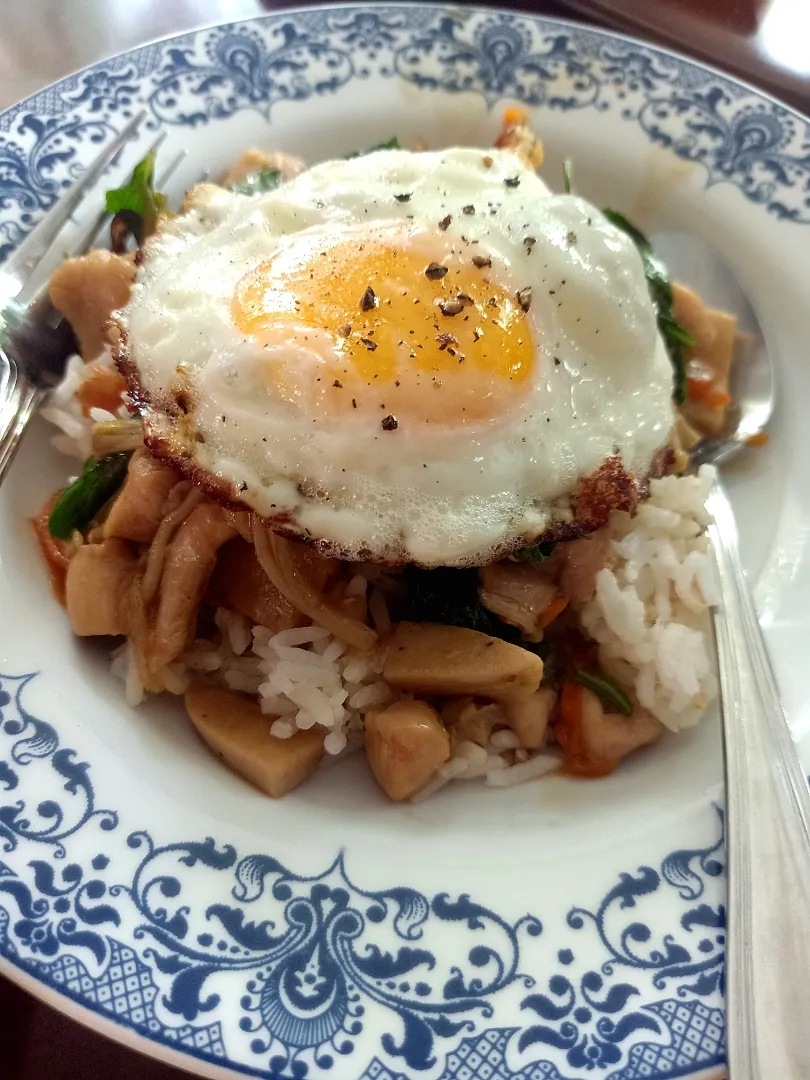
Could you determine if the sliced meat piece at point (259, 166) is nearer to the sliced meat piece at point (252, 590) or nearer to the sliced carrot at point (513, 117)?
the sliced carrot at point (513, 117)

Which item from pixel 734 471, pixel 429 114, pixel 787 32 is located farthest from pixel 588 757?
pixel 787 32

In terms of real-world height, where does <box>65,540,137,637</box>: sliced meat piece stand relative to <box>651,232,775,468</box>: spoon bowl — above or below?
below

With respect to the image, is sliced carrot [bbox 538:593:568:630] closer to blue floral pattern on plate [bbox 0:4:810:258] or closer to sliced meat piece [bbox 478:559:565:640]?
sliced meat piece [bbox 478:559:565:640]

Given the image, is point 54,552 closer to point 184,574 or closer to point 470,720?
point 184,574

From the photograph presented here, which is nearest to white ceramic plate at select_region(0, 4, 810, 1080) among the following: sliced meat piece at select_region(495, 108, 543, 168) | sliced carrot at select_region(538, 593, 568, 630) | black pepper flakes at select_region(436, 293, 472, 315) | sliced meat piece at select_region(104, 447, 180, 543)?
sliced meat piece at select_region(104, 447, 180, 543)

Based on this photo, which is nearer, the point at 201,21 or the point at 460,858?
the point at 460,858

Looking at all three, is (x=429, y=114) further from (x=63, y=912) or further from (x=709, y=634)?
(x=63, y=912)
